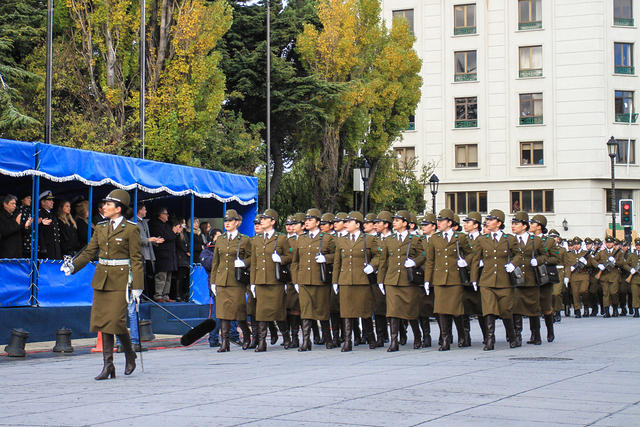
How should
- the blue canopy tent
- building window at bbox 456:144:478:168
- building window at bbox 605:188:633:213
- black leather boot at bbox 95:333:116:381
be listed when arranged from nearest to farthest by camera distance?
1. black leather boot at bbox 95:333:116:381
2. the blue canopy tent
3. building window at bbox 605:188:633:213
4. building window at bbox 456:144:478:168

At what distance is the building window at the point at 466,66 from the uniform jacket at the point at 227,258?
4738 cm

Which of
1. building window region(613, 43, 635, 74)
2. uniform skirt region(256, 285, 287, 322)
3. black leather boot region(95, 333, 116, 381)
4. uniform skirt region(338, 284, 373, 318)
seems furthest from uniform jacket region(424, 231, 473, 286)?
building window region(613, 43, 635, 74)

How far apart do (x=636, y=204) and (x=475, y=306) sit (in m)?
46.2

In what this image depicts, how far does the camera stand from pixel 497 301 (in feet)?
51.3

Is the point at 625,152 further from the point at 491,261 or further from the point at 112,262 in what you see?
the point at 112,262

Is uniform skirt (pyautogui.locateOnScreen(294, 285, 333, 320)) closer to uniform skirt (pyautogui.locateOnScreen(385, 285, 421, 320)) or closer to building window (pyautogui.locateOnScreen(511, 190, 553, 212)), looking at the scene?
uniform skirt (pyautogui.locateOnScreen(385, 285, 421, 320))

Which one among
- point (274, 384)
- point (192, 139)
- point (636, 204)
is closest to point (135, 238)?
point (274, 384)

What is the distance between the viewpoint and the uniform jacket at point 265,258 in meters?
16.1

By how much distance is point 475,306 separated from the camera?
16.3 metres

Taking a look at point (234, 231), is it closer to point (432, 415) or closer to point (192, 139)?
point (432, 415)

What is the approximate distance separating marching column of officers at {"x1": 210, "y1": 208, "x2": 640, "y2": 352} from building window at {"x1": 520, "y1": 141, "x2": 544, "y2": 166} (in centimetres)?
4440

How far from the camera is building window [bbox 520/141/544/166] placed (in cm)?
6022

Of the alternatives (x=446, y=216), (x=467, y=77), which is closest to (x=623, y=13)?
(x=467, y=77)

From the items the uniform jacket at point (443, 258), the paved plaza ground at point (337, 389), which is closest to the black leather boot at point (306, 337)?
the paved plaza ground at point (337, 389)
